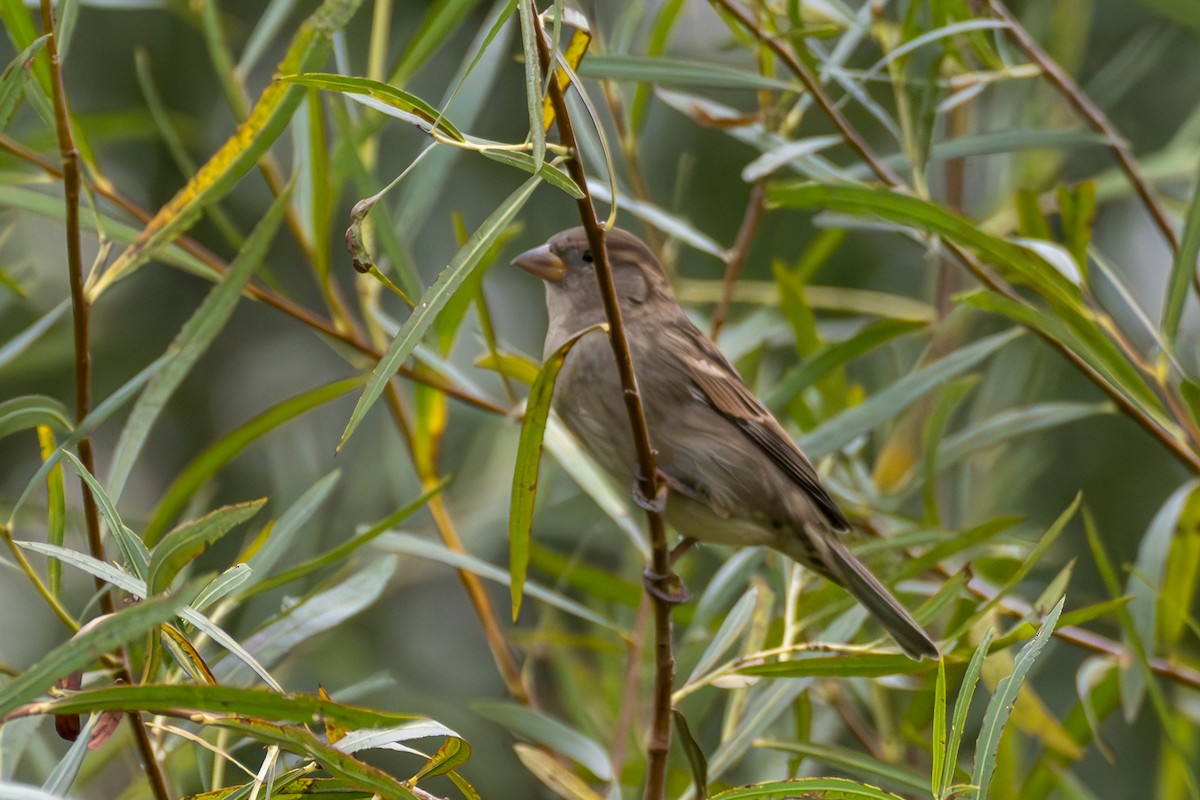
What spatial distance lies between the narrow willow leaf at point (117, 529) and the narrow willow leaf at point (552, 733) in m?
0.90

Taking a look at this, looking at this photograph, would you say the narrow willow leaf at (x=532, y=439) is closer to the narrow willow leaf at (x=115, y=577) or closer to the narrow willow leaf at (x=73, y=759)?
the narrow willow leaf at (x=115, y=577)

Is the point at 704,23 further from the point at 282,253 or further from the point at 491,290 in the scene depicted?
the point at 282,253

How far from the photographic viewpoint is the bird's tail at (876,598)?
265 centimetres

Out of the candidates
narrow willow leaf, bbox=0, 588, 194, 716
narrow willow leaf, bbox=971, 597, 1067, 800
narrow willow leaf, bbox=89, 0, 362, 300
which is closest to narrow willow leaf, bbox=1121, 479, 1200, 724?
narrow willow leaf, bbox=971, 597, 1067, 800

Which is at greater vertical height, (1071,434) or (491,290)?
(491,290)

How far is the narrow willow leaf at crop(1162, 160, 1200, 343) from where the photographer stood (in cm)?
250

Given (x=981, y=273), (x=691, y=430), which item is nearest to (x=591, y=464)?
(x=691, y=430)

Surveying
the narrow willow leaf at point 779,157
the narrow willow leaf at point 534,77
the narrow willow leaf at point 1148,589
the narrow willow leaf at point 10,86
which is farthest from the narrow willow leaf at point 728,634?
the narrow willow leaf at point 10,86

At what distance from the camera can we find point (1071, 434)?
5027mm

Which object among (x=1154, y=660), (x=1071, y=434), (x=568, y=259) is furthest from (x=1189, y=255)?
(x=1071, y=434)

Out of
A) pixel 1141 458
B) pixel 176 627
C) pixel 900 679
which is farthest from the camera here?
pixel 1141 458

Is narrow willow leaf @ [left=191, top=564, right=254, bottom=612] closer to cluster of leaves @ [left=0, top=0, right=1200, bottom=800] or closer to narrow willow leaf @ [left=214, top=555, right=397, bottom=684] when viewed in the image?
cluster of leaves @ [left=0, top=0, right=1200, bottom=800]

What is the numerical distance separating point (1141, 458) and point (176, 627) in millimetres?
4018

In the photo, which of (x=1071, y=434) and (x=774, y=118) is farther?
(x=1071, y=434)
